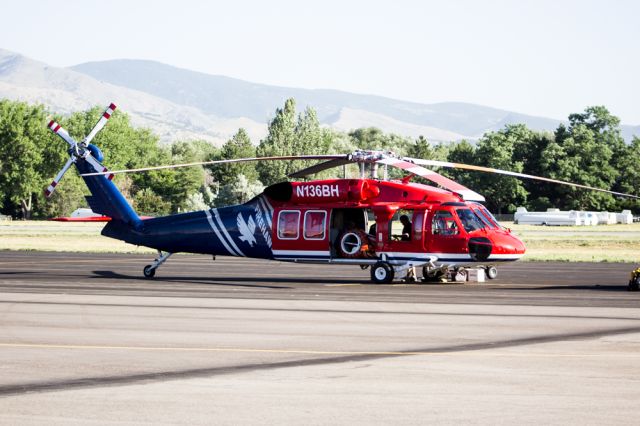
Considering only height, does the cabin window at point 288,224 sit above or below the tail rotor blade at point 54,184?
below

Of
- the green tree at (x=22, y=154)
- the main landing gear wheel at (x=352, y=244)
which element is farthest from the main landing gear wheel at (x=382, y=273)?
the green tree at (x=22, y=154)

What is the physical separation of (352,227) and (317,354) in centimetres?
1511

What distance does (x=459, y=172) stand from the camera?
5192 inches

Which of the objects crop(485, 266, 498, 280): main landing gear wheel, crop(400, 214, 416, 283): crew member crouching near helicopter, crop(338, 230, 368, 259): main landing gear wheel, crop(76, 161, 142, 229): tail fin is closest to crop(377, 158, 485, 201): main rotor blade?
crop(400, 214, 416, 283): crew member crouching near helicopter

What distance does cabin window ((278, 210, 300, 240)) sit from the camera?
1208 inches

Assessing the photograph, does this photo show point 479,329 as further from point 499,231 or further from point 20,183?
point 20,183

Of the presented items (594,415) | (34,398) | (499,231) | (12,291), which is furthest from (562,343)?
(12,291)

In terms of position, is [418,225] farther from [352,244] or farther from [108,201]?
[108,201]

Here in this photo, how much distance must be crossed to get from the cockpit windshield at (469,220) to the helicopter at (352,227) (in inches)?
1.1

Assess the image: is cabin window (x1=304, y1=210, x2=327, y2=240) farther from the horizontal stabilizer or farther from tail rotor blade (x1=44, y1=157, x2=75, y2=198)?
tail rotor blade (x1=44, y1=157, x2=75, y2=198)

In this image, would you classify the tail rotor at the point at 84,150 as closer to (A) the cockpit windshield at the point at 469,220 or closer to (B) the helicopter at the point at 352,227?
(B) the helicopter at the point at 352,227

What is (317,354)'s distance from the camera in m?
15.6

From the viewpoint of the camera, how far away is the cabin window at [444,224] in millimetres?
29203

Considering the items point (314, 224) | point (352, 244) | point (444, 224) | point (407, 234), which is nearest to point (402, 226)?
point (407, 234)
